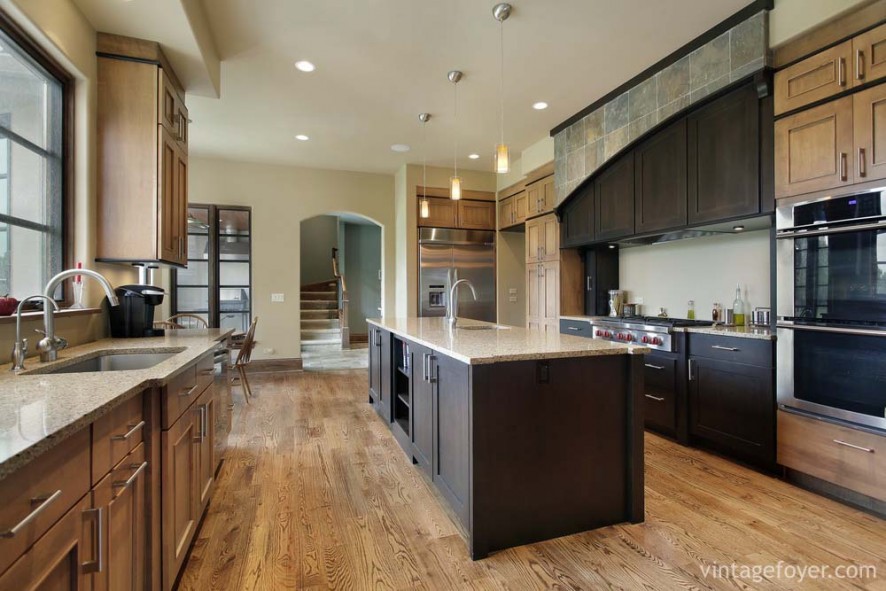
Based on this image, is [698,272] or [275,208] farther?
[275,208]

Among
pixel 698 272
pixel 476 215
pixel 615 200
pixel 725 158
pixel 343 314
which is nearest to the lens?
pixel 725 158

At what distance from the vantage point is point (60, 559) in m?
0.89

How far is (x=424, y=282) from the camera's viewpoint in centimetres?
612

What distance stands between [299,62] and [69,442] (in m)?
3.33

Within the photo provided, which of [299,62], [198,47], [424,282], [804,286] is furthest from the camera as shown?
[424,282]

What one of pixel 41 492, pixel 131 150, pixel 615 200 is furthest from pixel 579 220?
pixel 41 492

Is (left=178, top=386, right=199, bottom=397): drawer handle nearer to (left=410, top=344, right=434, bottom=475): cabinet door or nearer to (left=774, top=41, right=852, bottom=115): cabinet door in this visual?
(left=410, top=344, right=434, bottom=475): cabinet door

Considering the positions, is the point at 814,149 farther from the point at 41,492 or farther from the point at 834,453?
the point at 41,492

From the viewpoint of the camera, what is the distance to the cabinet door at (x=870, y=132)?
2107 millimetres

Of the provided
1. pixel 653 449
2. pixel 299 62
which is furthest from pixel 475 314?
pixel 299 62

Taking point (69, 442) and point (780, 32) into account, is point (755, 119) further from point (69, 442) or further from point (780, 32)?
point (69, 442)

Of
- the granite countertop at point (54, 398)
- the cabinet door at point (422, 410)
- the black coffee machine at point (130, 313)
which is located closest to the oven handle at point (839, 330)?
the cabinet door at point (422, 410)

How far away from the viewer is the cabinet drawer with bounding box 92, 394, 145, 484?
108 cm

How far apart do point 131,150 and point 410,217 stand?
3.77 metres
